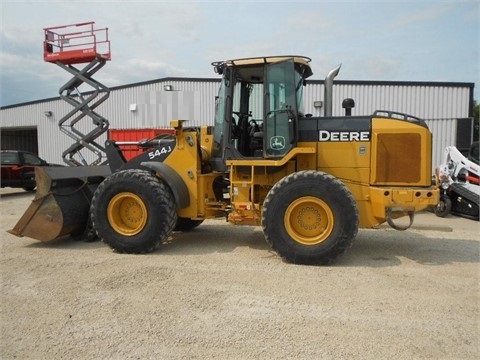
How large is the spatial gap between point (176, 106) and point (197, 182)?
57.7 inches

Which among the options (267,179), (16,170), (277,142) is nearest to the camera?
(277,142)

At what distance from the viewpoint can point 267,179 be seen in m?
5.74

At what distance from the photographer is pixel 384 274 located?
479cm

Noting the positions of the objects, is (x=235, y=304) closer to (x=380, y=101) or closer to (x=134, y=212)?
(x=134, y=212)

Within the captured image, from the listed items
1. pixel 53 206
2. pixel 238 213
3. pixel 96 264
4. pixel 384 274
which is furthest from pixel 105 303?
pixel 384 274

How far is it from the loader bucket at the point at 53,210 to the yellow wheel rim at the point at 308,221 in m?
3.40

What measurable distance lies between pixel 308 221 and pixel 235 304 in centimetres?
175

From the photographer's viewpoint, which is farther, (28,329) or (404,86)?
(404,86)

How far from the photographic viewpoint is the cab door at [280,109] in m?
5.41

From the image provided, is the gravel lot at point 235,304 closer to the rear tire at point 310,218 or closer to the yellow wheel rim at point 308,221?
the rear tire at point 310,218

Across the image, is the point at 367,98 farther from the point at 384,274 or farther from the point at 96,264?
the point at 96,264

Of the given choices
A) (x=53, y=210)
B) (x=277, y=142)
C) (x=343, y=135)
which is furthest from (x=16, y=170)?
(x=343, y=135)

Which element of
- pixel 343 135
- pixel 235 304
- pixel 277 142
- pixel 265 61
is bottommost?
pixel 235 304

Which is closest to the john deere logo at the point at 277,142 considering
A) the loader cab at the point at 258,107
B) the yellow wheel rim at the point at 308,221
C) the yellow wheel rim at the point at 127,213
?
the loader cab at the point at 258,107
